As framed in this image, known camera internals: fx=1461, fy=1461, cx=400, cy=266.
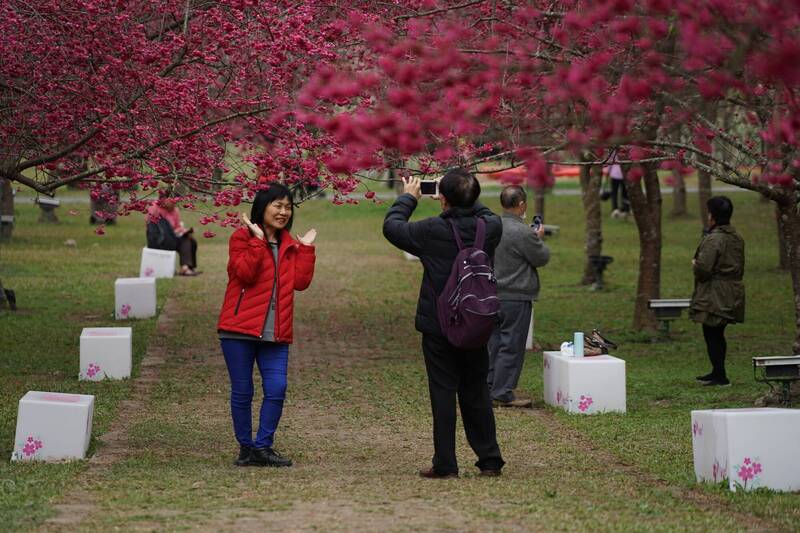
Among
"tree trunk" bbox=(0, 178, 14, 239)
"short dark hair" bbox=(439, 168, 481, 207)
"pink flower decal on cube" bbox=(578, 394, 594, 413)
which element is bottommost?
"pink flower decal on cube" bbox=(578, 394, 594, 413)

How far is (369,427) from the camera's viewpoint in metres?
11.6

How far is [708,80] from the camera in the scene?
6027mm

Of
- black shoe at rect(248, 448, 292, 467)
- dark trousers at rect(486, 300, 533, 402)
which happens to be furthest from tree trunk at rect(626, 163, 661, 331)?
black shoe at rect(248, 448, 292, 467)

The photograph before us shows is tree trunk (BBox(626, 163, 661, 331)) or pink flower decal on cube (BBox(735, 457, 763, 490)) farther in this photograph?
tree trunk (BBox(626, 163, 661, 331))

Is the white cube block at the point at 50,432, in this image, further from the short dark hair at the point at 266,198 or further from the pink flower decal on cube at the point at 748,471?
the pink flower decal on cube at the point at 748,471

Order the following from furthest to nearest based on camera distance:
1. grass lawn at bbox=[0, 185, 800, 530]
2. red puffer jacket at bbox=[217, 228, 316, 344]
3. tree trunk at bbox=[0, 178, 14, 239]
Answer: tree trunk at bbox=[0, 178, 14, 239] → red puffer jacket at bbox=[217, 228, 316, 344] → grass lawn at bbox=[0, 185, 800, 530]

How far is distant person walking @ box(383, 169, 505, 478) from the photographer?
28.4ft

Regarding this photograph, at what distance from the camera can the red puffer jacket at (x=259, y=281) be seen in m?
9.27

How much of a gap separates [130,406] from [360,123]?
23.1 feet

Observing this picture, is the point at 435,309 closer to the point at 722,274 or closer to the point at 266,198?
the point at 266,198

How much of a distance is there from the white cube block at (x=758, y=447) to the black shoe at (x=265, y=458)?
283 cm

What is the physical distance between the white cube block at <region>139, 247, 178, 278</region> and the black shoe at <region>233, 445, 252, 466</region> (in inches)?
668

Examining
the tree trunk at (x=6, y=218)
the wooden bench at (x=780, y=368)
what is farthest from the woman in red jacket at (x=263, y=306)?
the tree trunk at (x=6, y=218)

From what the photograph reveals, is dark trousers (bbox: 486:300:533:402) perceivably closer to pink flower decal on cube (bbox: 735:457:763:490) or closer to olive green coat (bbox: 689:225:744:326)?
olive green coat (bbox: 689:225:744:326)
